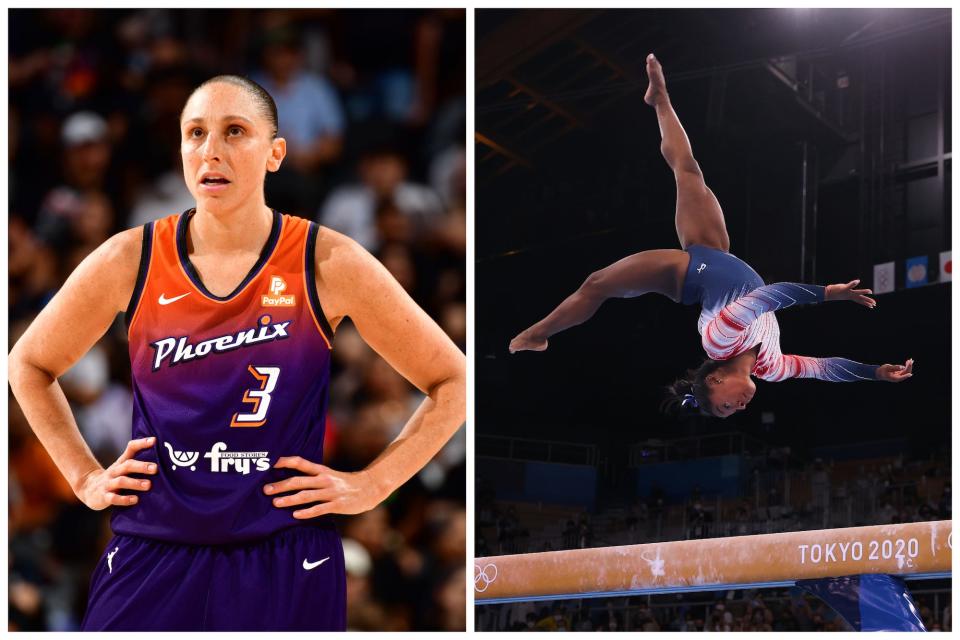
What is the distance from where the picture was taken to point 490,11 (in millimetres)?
5062

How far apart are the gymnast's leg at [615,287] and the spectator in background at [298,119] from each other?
5.80 feet

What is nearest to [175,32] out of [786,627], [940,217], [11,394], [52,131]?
[52,131]

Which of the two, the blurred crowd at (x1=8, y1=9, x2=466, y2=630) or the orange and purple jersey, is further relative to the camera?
the blurred crowd at (x1=8, y1=9, x2=466, y2=630)

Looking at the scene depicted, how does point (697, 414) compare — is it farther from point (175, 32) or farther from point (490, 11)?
point (175, 32)

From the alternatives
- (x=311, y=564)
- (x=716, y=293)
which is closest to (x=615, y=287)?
(x=716, y=293)

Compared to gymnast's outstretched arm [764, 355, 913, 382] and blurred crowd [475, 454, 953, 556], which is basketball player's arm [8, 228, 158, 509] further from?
gymnast's outstretched arm [764, 355, 913, 382]

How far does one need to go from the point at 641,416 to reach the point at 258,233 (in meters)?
2.82

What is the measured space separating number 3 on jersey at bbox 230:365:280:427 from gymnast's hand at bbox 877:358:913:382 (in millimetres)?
3119

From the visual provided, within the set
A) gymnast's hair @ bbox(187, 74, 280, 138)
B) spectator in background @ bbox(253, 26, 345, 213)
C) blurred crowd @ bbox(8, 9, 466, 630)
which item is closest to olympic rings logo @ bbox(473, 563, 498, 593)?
blurred crowd @ bbox(8, 9, 466, 630)

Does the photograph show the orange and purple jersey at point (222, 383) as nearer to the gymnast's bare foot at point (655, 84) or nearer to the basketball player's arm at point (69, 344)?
the basketball player's arm at point (69, 344)

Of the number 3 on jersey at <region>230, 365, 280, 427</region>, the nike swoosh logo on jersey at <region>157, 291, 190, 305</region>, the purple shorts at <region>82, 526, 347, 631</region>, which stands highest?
the nike swoosh logo on jersey at <region>157, 291, 190, 305</region>

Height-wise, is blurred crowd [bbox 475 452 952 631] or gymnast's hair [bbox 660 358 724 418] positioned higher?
gymnast's hair [bbox 660 358 724 418]

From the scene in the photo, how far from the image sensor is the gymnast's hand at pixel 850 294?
16.6 feet

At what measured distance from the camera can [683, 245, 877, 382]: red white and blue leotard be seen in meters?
5.08
